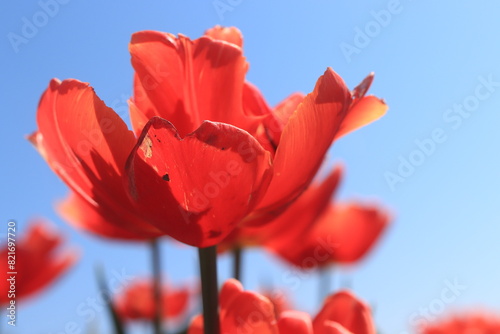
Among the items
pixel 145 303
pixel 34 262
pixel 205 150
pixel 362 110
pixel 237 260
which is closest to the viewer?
pixel 205 150

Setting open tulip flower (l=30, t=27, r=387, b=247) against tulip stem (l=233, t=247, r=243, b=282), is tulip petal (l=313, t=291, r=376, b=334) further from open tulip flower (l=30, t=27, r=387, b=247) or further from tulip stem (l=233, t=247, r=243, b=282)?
tulip stem (l=233, t=247, r=243, b=282)

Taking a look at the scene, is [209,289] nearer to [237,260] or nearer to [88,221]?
[237,260]

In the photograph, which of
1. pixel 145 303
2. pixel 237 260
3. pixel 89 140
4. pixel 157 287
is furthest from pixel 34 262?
pixel 89 140

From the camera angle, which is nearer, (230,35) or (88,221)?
(230,35)

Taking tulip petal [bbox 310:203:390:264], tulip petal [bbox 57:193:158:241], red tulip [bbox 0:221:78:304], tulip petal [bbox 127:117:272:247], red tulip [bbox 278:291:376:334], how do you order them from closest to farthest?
tulip petal [bbox 127:117:272:247], red tulip [bbox 278:291:376:334], tulip petal [bbox 57:193:158:241], red tulip [bbox 0:221:78:304], tulip petal [bbox 310:203:390:264]

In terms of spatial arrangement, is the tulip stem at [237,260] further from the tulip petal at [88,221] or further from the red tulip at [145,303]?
the red tulip at [145,303]

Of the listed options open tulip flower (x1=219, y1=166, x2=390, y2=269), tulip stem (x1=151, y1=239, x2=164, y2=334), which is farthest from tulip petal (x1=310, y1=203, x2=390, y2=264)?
tulip stem (x1=151, y1=239, x2=164, y2=334)
